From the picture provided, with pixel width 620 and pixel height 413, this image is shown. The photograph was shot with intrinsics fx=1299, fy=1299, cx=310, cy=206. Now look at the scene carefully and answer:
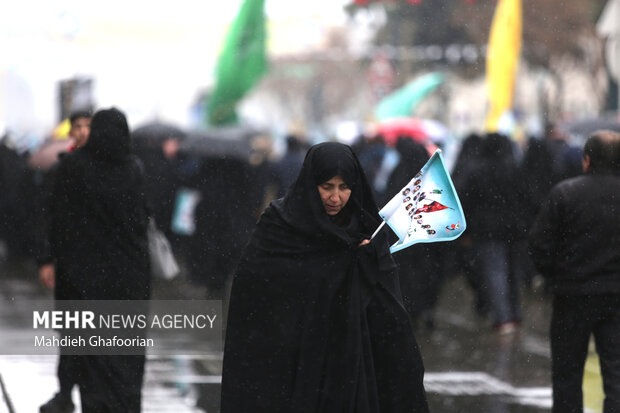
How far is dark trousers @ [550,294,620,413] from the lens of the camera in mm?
6715

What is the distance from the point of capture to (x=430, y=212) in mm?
5305

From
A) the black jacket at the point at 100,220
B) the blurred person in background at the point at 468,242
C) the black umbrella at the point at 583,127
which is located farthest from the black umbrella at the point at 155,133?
the black jacket at the point at 100,220

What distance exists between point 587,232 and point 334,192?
210 centimetres

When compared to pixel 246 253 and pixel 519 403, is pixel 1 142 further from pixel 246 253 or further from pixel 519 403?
pixel 246 253

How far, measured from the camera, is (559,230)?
684cm

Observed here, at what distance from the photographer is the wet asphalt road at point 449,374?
816cm

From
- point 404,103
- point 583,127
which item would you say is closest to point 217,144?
point 583,127

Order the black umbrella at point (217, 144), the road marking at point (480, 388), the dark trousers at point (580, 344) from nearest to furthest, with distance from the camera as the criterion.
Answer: the dark trousers at point (580, 344), the road marking at point (480, 388), the black umbrella at point (217, 144)

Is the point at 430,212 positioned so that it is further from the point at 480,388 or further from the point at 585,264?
the point at 480,388

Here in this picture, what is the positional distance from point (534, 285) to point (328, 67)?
55311mm

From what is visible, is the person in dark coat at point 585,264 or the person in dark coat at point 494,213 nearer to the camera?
the person in dark coat at point 585,264

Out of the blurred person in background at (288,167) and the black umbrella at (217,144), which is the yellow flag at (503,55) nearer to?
the blurred person in background at (288,167)

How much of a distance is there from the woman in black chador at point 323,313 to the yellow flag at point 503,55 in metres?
11.2

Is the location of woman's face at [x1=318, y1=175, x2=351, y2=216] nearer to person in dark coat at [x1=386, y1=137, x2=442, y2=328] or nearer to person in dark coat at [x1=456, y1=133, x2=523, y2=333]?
person in dark coat at [x1=386, y1=137, x2=442, y2=328]
